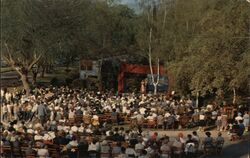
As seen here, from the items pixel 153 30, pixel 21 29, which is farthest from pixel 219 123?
pixel 153 30

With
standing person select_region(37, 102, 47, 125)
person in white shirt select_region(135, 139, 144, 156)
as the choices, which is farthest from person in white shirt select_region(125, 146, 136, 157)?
standing person select_region(37, 102, 47, 125)

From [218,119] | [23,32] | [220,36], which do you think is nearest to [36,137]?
[218,119]

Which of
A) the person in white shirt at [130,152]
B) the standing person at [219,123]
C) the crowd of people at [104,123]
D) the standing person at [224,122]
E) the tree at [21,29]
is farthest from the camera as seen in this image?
the tree at [21,29]

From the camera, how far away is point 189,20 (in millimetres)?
41781

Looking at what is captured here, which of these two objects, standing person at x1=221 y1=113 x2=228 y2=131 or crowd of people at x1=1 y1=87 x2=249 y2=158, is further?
standing person at x1=221 y1=113 x2=228 y2=131

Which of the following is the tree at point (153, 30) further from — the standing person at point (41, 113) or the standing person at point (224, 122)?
the standing person at point (41, 113)

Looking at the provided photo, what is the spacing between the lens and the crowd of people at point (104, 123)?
811 inches

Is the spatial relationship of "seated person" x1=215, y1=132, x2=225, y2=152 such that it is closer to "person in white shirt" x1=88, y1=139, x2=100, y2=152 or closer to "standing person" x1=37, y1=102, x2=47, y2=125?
"person in white shirt" x1=88, y1=139, x2=100, y2=152

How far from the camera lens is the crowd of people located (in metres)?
20.6

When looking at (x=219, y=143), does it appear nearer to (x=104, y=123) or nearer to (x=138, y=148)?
(x=138, y=148)

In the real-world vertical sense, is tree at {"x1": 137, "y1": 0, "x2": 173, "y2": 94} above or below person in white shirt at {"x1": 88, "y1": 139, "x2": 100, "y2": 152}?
above

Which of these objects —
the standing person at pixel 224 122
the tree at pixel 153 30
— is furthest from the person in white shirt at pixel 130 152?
the tree at pixel 153 30

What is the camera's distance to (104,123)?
27.2 metres

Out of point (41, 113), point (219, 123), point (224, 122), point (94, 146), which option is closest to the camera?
point (94, 146)
